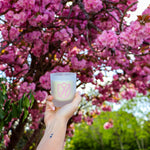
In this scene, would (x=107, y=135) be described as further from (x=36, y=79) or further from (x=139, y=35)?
(x=139, y=35)

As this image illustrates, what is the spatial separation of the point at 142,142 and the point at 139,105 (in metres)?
3.92

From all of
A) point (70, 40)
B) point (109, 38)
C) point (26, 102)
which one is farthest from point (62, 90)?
point (70, 40)

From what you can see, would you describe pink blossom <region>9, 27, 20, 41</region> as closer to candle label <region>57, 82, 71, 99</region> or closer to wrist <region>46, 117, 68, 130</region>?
candle label <region>57, 82, 71, 99</region>

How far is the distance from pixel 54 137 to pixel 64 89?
430 mm

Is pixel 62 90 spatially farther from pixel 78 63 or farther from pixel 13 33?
pixel 78 63

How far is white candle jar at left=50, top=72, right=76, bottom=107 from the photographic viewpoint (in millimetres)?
1787

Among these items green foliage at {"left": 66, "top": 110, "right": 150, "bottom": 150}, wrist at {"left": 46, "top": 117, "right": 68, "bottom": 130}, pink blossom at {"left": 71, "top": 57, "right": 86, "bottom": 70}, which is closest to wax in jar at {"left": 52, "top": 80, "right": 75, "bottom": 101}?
wrist at {"left": 46, "top": 117, "right": 68, "bottom": 130}

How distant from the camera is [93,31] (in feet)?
11.4

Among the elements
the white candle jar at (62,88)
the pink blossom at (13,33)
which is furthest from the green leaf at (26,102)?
the pink blossom at (13,33)

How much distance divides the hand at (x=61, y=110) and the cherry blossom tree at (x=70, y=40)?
0.29 m

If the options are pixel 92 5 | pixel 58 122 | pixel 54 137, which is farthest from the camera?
pixel 92 5

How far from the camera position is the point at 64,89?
1.79 metres

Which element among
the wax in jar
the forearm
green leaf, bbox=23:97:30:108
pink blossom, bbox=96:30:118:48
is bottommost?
the forearm

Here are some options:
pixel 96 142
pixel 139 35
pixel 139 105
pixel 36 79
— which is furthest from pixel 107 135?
pixel 139 35
